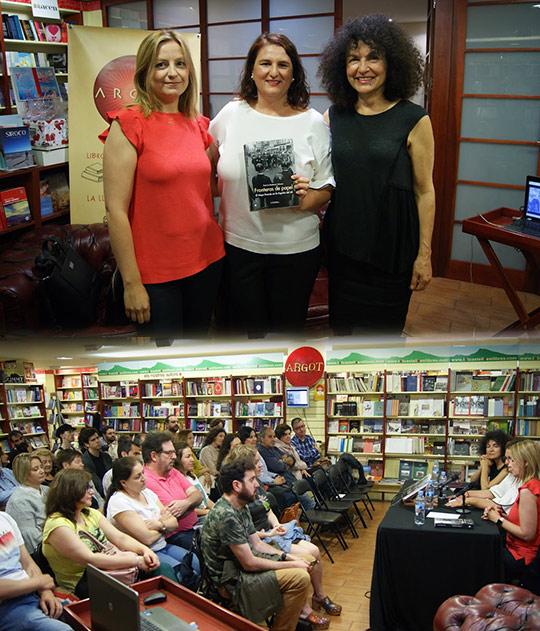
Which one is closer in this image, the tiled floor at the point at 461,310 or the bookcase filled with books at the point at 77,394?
the bookcase filled with books at the point at 77,394

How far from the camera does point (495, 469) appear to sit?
13.1 ft

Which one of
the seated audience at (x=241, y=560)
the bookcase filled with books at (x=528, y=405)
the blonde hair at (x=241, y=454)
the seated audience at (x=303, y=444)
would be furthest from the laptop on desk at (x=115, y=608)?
the bookcase filled with books at (x=528, y=405)

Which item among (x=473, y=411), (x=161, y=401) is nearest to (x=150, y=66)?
(x=161, y=401)

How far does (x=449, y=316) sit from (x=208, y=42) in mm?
1763

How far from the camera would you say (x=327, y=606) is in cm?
322

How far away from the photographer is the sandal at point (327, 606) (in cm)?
321

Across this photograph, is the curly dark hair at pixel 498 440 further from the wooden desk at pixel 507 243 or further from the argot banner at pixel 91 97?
the argot banner at pixel 91 97

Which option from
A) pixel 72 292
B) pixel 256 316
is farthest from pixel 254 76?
pixel 72 292

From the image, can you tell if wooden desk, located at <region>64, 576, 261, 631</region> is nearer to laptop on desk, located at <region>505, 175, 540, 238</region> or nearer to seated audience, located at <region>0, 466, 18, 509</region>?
seated audience, located at <region>0, 466, 18, 509</region>

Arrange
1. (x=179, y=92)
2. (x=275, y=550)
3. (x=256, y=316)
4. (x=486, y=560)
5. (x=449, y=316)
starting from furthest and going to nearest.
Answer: (x=449, y=316) < (x=486, y=560) < (x=275, y=550) < (x=256, y=316) < (x=179, y=92)

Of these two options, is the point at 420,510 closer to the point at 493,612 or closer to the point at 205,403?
the point at 493,612

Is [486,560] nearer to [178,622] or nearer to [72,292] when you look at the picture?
[178,622]

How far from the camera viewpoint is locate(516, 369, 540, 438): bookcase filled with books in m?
4.72

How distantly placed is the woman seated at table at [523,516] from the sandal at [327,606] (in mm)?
845
